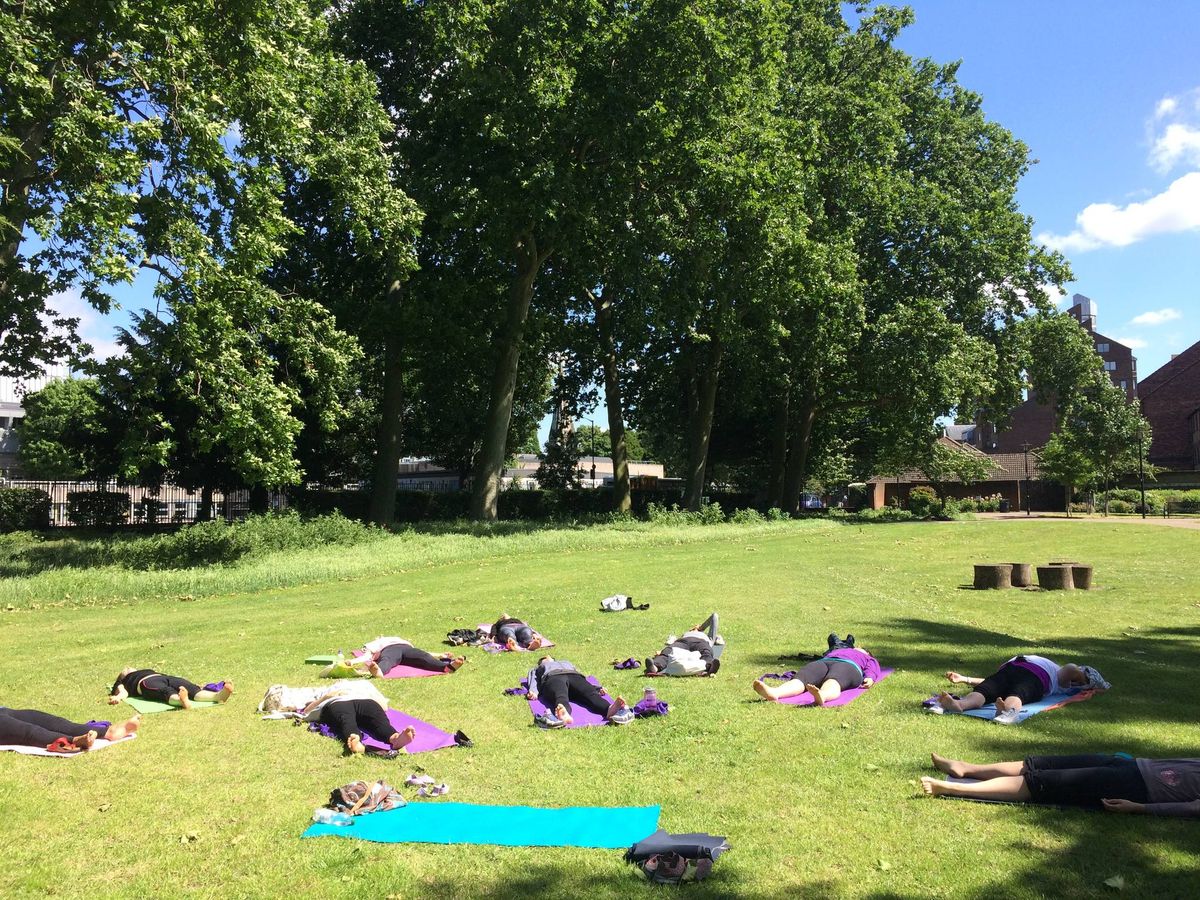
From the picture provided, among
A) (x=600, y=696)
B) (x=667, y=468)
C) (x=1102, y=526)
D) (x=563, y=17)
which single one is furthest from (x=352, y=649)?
(x=667, y=468)

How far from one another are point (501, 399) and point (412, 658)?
22.7 m

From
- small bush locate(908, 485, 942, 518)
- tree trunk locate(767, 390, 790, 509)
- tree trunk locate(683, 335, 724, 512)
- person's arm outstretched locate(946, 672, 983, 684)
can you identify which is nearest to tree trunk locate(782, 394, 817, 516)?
tree trunk locate(767, 390, 790, 509)

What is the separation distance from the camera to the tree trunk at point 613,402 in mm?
39250

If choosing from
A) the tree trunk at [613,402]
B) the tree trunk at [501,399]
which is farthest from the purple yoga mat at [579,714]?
the tree trunk at [613,402]

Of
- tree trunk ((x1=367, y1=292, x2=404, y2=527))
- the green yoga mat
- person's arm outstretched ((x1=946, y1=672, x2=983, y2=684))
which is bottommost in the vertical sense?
the green yoga mat

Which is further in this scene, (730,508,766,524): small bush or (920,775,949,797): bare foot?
(730,508,766,524): small bush

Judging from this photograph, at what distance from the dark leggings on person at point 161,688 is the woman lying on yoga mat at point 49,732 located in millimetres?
1148

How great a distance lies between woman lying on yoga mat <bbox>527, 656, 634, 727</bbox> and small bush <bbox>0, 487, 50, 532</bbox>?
91.2 feet

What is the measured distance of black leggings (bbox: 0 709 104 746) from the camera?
693 centimetres

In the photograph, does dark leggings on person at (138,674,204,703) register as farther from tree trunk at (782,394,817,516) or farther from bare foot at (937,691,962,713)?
tree trunk at (782,394,817,516)

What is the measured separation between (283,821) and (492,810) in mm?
1394

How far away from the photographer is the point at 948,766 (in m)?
5.91

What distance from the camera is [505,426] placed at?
3256cm

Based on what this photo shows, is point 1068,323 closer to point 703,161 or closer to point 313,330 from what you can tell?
point 703,161
